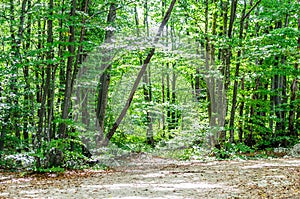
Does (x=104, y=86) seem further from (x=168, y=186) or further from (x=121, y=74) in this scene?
(x=168, y=186)

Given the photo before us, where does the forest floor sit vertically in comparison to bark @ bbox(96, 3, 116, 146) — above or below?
below

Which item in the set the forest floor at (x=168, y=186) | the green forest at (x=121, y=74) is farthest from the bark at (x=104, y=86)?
the forest floor at (x=168, y=186)

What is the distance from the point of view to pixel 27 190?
7383 mm

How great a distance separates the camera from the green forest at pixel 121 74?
10523 millimetres

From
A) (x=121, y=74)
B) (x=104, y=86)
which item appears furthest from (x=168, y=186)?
(x=121, y=74)

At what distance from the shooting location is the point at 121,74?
15672mm

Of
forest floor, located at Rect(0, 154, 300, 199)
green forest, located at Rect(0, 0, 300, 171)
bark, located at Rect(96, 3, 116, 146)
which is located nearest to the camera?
forest floor, located at Rect(0, 154, 300, 199)

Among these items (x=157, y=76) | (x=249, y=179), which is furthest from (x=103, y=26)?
(x=157, y=76)

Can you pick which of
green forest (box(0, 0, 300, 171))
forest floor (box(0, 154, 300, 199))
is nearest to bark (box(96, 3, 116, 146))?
green forest (box(0, 0, 300, 171))

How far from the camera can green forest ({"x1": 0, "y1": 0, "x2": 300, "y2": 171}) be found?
10523 mm

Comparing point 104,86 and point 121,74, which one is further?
point 121,74

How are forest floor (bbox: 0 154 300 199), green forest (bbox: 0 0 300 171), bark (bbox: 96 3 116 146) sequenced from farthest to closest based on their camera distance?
bark (bbox: 96 3 116 146) < green forest (bbox: 0 0 300 171) < forest floor (bbox: 0 154 300 199)

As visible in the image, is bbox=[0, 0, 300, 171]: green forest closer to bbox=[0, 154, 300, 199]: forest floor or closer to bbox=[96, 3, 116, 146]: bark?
bbox=[96, 3, 116, 146]: bark

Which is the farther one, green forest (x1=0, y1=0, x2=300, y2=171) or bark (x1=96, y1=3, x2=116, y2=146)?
bark (x1=96, y1=3, x2=116, y2=146)
